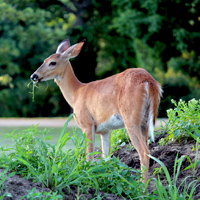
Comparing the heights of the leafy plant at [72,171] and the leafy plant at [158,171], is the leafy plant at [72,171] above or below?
above

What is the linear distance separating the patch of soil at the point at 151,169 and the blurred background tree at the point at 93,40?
1187 centimetres

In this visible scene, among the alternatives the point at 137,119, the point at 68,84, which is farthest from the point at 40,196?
the point at 68,84

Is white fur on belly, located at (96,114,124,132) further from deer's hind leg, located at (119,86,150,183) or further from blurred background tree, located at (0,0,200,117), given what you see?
blurred background tree, located at (0,0,200,117)

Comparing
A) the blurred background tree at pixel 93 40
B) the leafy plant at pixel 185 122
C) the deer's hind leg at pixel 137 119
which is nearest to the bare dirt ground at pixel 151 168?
the leafy plant at pixel 185 122

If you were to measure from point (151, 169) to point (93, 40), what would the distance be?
15341 mm

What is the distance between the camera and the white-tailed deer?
432 cm

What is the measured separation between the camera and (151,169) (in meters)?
4.69

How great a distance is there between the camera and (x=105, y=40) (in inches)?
787

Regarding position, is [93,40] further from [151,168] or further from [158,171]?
[158,171]

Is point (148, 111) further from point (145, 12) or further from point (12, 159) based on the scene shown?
point (145, 12)

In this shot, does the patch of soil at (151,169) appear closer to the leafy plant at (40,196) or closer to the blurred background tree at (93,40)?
the leafy plant at (40,196)

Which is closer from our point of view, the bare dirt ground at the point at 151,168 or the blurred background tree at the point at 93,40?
the bare dirt ground at the point at 151,168

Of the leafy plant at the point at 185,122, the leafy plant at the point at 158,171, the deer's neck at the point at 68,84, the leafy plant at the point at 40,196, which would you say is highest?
the deer's neck at the point at 68,84

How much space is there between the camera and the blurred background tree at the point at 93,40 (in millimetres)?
17156
